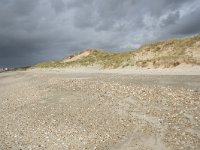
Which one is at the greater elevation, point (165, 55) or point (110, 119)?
point (165, 55)

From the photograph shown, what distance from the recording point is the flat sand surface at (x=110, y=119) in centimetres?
1766

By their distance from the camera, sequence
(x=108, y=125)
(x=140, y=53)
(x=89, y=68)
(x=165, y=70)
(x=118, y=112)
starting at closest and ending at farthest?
1. (x=108, y=125)
2. (x=118, y=112)
3. (x=165, y=70)
4. (x=140, y=53)
5. (x=89, y=68)

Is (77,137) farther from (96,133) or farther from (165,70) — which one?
(165,70)

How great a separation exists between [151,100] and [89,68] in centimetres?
3618

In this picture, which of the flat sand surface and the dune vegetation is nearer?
the flat sand surface

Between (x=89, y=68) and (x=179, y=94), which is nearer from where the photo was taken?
(x=179, y=94)

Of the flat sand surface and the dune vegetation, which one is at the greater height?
the dune vegetation

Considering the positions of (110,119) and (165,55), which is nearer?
(110,119)

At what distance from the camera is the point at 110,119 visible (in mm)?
21125

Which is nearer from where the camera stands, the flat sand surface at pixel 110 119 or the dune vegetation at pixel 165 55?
the flat sand surface at pixel 110 119

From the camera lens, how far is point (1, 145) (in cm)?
1919

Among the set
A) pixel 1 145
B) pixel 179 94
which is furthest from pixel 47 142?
pixel 179 94

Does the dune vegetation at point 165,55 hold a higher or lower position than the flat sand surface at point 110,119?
higher

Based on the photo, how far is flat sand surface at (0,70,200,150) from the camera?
57.9 feet
